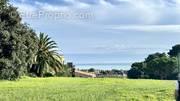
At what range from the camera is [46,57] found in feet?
252

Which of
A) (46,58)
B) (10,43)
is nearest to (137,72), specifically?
(46,58)

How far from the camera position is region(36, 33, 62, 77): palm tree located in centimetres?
7525

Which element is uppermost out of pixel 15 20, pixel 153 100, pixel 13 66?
pixel 15 20

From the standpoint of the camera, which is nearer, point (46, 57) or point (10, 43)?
point (10, 43)

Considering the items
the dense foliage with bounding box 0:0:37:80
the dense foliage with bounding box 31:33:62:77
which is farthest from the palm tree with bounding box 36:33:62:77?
the dense foliage with bounding box 0:0:37:80

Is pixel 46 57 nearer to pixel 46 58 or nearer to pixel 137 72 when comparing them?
pixel 46 58

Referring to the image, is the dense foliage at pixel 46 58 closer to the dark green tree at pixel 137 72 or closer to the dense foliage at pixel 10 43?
the dark green tree at pixel 137 72

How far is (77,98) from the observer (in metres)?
21.6

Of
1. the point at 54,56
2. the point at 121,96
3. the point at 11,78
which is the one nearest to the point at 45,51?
the point at 54,56

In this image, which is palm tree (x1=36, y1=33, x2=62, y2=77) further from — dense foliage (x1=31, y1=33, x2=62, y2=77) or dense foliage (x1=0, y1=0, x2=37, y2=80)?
dense foliage (x1=0, y1=0, x2=37, y2=80)

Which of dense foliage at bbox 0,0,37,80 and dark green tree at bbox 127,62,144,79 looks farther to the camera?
dark green tree at bbox 127,62,144,79

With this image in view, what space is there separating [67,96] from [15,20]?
874 inches

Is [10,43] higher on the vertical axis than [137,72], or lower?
higher

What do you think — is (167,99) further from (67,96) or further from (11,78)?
(11,78)
